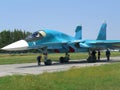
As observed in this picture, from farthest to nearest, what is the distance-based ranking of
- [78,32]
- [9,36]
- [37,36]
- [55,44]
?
[9,36], [78,32], [55,44], [37,36]

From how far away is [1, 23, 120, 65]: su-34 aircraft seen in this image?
3212 cm

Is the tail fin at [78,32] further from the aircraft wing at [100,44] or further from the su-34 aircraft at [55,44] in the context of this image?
the aircraft wing at [100,44]

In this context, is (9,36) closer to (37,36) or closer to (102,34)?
(102,34)

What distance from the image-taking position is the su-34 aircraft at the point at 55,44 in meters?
32.1

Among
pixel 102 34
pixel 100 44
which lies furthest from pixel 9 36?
pixel 100 44

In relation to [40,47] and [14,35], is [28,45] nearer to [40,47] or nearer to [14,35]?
[40,47]

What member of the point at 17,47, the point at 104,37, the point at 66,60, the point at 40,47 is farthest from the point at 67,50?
the point at 104,37

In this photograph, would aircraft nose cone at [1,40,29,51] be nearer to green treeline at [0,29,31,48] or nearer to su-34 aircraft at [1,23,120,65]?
su-34 aircraft at [1,23,120,65]

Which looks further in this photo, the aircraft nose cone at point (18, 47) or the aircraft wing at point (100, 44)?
the aircraft wing at point (100, 44)

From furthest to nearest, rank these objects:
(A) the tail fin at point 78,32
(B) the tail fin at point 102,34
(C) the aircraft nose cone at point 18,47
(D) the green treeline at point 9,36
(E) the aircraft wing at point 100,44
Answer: (D) the green treeline at point 9,36 < (B) the tail fin at point 102,34 < (A) the tail fin at point 78,32 < (E) the aircraft wing at point 100,44 < (C) the aircraft nose cone at point 18,47

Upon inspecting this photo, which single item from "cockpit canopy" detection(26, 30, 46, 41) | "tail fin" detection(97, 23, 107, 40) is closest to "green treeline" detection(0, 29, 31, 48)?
"tail fin" detection(97, 23, 107, 40)

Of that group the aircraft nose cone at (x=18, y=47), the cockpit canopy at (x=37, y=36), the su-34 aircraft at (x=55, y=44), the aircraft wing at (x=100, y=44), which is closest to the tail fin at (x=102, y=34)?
the su-34 aircraft at (x=55, y=44)

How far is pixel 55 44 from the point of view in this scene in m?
34.0

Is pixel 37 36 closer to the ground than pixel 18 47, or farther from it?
farther from it
